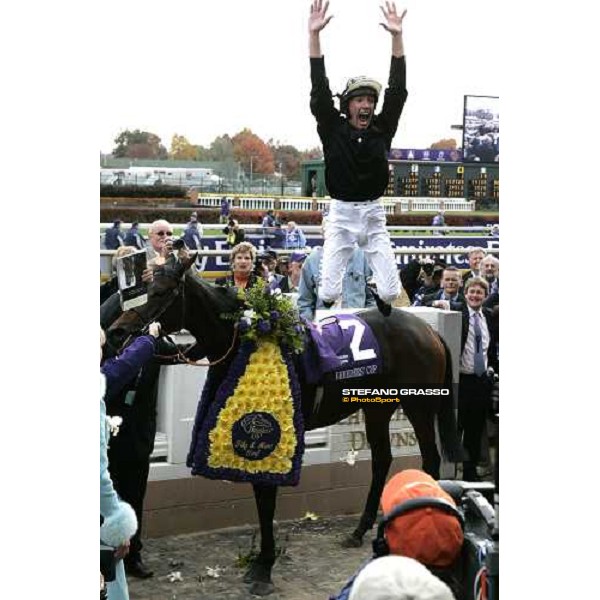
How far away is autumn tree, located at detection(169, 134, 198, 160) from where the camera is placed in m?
4.89

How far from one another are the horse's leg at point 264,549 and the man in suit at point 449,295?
1.32 meters

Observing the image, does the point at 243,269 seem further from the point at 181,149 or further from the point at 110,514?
the point at 110,514

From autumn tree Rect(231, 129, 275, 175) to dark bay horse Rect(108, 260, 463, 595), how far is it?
0.52 metres

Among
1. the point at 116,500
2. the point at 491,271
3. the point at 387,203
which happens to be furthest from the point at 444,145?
the point at 116,500

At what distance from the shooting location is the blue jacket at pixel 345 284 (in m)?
5.47

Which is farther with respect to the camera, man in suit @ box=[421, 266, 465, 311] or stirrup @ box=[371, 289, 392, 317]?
man in suit @ box=[421, 266, 465, 311]

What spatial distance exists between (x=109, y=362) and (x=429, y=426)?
1.90m

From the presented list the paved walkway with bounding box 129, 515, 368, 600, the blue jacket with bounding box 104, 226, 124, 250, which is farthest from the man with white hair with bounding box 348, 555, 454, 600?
the paved walkway with bounding box 129, 515, 368, 600

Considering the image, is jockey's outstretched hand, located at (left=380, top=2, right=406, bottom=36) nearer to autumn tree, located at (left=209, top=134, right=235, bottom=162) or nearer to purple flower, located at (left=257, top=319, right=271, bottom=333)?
autumn tree, located at (left=209, top=134, right=235, bottom=162)

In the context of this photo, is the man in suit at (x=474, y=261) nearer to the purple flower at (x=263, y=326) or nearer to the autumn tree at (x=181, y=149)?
the purple flower at (x=263, y=326)

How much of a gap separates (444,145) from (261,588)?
2.12 meters

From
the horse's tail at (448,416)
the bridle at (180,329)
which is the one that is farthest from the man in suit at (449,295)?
the bridle at (180,329)

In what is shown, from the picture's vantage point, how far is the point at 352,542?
5.73 meters
